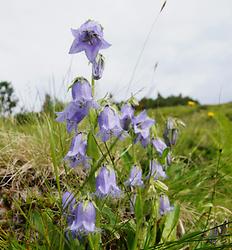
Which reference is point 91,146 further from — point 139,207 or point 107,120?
point 139,207

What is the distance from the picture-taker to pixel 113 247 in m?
2.66

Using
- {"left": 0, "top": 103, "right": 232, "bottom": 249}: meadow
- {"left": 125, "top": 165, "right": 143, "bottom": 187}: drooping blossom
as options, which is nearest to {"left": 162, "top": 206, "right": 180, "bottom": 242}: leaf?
{"left": 0, "top": 103, "right": 232, "bottom": 249}: meadow

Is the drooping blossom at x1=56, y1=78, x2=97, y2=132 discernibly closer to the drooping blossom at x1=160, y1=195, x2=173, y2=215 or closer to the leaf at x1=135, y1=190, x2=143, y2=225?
the leaf at x1=135, y1=190, x2=143, y2=225

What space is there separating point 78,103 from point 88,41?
0.86 ft

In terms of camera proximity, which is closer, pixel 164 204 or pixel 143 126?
pixel 164 204

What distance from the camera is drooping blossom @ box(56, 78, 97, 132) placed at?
1.94m

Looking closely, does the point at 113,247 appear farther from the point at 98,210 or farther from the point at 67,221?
the point at 98,210

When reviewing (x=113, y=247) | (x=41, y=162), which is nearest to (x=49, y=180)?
(x=41, y=162)

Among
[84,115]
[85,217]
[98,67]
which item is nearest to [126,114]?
[84,115]

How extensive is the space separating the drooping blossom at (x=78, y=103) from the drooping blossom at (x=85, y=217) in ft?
1.21

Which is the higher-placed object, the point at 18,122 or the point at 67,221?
the point at 18,122

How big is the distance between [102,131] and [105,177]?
19 cm

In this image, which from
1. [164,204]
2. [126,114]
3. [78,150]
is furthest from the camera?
[164,204]

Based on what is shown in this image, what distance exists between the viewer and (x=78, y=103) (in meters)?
2.02
